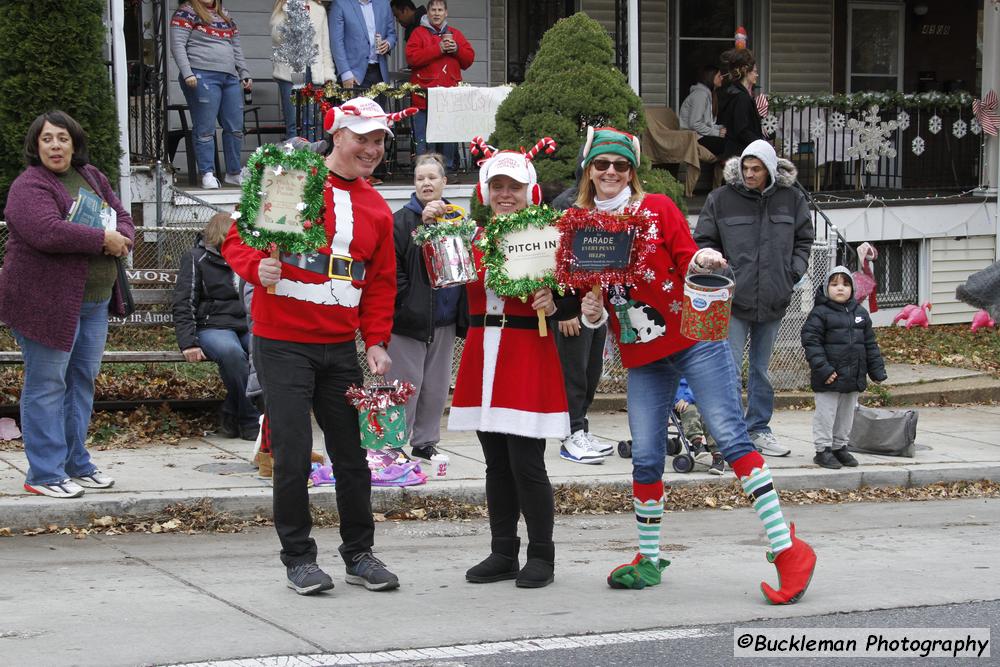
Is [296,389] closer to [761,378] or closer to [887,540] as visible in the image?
[887,540]

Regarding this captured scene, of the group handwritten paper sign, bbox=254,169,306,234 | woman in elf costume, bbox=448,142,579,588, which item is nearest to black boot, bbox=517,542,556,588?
woman in elf costume, bbox=448,142,579,588

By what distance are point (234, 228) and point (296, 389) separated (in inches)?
29.9

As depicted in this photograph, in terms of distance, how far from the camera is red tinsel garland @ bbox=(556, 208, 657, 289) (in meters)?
6.07

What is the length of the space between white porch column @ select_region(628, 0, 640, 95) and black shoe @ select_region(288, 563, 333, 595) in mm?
9779

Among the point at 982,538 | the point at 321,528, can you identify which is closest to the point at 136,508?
the point at 321,528

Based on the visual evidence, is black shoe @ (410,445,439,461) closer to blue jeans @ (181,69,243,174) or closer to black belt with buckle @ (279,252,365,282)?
black belt with buckle @ (279,252,365,282)

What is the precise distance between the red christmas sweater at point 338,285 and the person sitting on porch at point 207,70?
7.21 meters

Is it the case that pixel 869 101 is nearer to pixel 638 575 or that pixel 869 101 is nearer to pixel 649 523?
pixel 649 523

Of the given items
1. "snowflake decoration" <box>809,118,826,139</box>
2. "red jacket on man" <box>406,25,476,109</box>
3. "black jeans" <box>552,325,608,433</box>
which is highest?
"red jacket on man" <box>406,25,476,109</box>

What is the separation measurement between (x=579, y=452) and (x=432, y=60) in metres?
6.45

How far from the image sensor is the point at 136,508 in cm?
780

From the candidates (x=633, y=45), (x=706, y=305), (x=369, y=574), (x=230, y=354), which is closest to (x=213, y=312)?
(x=230, y=354)

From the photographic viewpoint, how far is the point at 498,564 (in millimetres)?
6492

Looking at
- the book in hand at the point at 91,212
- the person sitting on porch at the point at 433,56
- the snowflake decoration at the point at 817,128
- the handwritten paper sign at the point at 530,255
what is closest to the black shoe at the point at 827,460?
the handwritten paper sign at the point at 530,255
